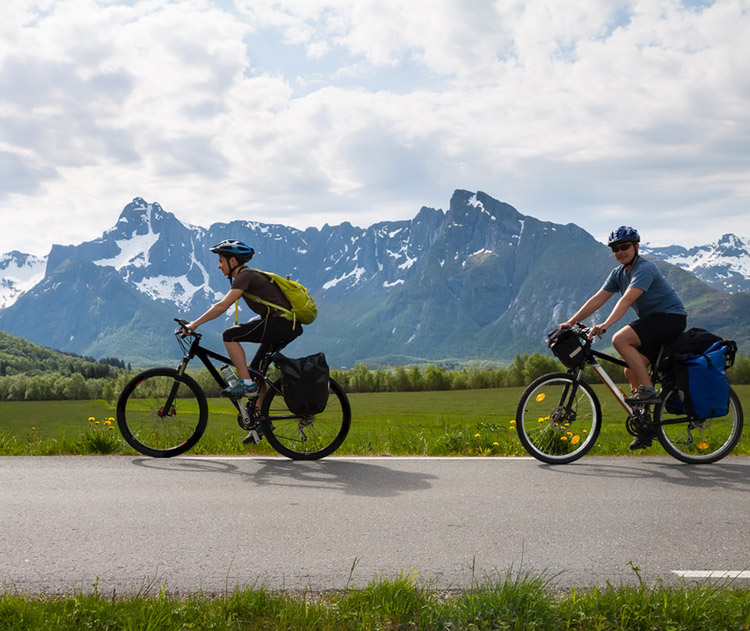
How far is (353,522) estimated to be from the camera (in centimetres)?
529

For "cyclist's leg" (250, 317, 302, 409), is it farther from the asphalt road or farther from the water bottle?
the asphalt road

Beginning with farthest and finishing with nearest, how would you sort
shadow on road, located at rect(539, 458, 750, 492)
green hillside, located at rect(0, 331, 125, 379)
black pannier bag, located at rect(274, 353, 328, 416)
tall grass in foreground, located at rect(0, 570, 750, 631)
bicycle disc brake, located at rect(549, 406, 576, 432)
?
green hillside, located at rect(0, 331, 125, 379) → bicycle disc brake, located at rect(549, 406, 576, 432) → black pannier bag, located at rect(274, 353, 328, 416) → shadow on road, located at rect(539, 458, 750, 492) → tall grass in foreground, located at rect(0, 570, 750, 631)

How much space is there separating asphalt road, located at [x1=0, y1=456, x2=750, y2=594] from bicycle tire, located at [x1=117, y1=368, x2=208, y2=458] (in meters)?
0.45

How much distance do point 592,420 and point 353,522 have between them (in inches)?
152

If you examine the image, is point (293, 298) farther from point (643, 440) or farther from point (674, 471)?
point (674, 471)

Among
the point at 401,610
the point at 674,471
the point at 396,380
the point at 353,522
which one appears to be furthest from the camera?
the point at 396,380

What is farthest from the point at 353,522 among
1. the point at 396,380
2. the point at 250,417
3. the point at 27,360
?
the point at 27,360

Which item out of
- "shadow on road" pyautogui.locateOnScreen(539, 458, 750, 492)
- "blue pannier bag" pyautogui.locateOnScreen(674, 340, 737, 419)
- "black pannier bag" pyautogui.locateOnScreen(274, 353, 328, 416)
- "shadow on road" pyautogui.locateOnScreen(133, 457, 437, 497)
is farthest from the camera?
"black pannier bag" pyautogui.locateOnScreen(274, 353, 328, 416)

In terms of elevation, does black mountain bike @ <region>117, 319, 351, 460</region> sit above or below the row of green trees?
above

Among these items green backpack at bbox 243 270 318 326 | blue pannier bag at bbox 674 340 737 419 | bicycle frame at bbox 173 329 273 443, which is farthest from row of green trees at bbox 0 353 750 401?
blue pannier bag at bbox 674 340 737 419

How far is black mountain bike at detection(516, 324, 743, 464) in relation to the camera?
25.4 feet

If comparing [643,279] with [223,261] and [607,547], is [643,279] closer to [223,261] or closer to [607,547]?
[607,547]

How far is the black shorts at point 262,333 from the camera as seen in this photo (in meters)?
7.88

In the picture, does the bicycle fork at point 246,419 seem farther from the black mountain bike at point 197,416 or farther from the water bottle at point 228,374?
the water bottle at point 228,374
